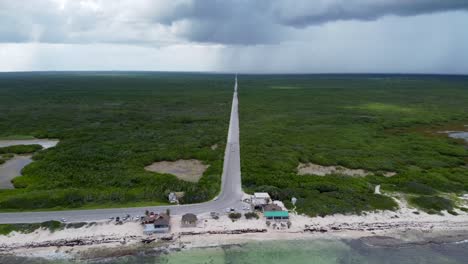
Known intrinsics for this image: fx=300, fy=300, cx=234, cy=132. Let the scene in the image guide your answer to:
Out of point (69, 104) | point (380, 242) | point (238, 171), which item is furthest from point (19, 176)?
point (69, 104)

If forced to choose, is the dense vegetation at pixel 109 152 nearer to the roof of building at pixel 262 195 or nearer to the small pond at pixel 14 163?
the small pond at pixel 14 163

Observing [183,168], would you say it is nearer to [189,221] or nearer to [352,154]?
[189,221]

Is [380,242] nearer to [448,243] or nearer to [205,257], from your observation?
[448,243]

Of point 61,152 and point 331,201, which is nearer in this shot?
point 331,201

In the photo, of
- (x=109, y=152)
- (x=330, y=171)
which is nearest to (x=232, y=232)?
(x=330, y=171)

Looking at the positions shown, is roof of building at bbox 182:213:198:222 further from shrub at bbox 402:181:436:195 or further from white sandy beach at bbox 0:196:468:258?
shrub at bbox 402:181:436:195

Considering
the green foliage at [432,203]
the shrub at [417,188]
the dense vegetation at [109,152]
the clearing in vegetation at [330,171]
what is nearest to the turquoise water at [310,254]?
the green foliage at [432,203]
